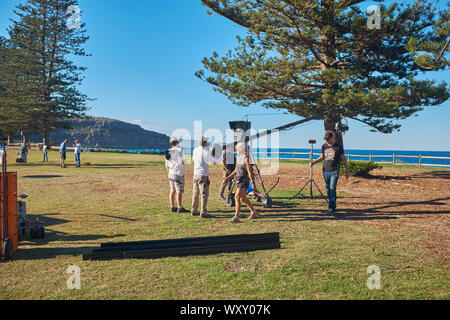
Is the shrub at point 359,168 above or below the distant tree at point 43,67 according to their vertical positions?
below

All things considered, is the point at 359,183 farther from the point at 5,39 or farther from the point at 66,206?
the point at 5,39

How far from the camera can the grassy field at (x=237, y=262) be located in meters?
3.88

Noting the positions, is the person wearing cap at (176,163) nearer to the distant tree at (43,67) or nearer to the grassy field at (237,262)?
the grassy field at (237,262)

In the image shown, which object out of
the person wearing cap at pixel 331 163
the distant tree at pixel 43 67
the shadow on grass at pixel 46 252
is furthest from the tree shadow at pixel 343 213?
the distant tree at pixel 43 67

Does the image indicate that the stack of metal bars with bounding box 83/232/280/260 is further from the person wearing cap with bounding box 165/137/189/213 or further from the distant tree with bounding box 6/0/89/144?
the distant tree with bounding box 6/0/89/144

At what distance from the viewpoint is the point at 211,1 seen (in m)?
18.5

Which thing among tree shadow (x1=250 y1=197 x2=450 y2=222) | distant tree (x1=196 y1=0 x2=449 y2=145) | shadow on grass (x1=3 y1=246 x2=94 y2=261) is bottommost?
shadow on grass (x1=3 y1=246 x2=94 y2=261)

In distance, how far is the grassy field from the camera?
153 inches

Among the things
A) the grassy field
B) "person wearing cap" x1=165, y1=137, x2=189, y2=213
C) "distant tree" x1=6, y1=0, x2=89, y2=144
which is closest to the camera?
the grassy field

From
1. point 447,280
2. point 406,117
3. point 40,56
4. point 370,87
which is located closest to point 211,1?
point 370,87

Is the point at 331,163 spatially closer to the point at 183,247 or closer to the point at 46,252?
the point at 183,247

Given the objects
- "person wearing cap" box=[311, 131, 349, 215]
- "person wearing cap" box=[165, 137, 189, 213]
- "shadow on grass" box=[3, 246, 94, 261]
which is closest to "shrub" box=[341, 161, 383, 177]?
"person wearing cap" box=[311, 131, 349, 215]

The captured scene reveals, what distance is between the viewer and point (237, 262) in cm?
492

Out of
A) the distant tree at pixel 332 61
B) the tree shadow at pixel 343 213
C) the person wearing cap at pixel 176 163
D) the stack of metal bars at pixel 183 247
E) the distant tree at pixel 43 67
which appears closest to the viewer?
the stack of metal bars at pixel 183 247
